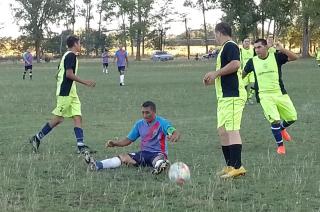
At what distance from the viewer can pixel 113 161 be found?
8.28 m

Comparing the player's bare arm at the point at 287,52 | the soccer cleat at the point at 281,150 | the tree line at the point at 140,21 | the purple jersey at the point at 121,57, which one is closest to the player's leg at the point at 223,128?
the soccer cleat at the point at 281,150

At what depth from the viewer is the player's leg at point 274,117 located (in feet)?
32.1

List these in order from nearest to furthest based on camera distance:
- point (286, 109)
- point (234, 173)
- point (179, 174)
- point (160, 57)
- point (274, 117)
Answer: point (179, 174) → point (234, 173) → point (274, 117) → point (286, 109) → point (160, 57)

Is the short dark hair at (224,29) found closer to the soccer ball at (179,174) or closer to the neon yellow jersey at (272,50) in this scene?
the soccer ball at (179,174)

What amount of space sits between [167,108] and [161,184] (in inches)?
391

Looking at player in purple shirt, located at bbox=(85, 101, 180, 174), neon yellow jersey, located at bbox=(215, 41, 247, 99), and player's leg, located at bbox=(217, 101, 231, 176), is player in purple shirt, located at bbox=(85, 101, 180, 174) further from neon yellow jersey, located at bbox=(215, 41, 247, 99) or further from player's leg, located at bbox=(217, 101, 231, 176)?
neon yellow jersey, located at bbox=(215, 41, 247, 99)

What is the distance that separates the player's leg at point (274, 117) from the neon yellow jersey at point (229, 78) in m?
2.07

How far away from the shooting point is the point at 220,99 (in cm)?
798

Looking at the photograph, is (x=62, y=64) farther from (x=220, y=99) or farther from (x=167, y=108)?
(x=167, y=108)

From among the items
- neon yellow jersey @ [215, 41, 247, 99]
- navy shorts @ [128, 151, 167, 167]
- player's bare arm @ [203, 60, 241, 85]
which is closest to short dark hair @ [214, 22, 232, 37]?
neon yellow jersey @ [215, 41, 247, 99]

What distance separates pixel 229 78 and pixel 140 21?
248 feet

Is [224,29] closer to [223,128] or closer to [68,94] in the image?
[223,128]

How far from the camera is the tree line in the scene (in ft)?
226

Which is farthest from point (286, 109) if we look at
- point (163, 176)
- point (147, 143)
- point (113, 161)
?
point (113, 161)
